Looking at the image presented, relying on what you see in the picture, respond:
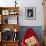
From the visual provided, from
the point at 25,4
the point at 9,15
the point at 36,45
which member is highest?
the point at 25,4

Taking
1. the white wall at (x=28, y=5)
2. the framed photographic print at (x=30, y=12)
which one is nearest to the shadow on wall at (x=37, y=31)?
the white wall at (x=28, y=5)

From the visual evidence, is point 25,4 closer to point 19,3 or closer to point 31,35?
point 19,3

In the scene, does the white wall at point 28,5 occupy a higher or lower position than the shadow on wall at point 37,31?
higher

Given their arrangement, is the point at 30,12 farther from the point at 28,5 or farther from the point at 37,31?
the point at 37,31

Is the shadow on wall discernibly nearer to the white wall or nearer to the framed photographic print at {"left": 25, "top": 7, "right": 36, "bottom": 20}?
the white wall

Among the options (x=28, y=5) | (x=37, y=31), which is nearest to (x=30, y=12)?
(x=28, y=5)

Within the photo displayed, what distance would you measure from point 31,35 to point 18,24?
0.63 metres

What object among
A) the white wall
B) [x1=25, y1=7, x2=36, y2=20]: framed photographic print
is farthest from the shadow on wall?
[x1=25, y1=7, x2=36, y2=20]: framed photographic print

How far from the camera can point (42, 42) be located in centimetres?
576

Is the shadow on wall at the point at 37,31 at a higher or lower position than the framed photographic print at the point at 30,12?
lower

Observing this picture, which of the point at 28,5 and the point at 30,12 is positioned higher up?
the point at 28,5

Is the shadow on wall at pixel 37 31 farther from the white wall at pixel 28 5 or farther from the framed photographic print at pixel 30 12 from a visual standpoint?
the framed photographic print at pixel 30 12

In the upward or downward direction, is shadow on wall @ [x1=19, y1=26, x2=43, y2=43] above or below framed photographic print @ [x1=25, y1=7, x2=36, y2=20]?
below

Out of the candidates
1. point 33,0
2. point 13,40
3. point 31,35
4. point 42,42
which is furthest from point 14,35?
A: point 33,0
